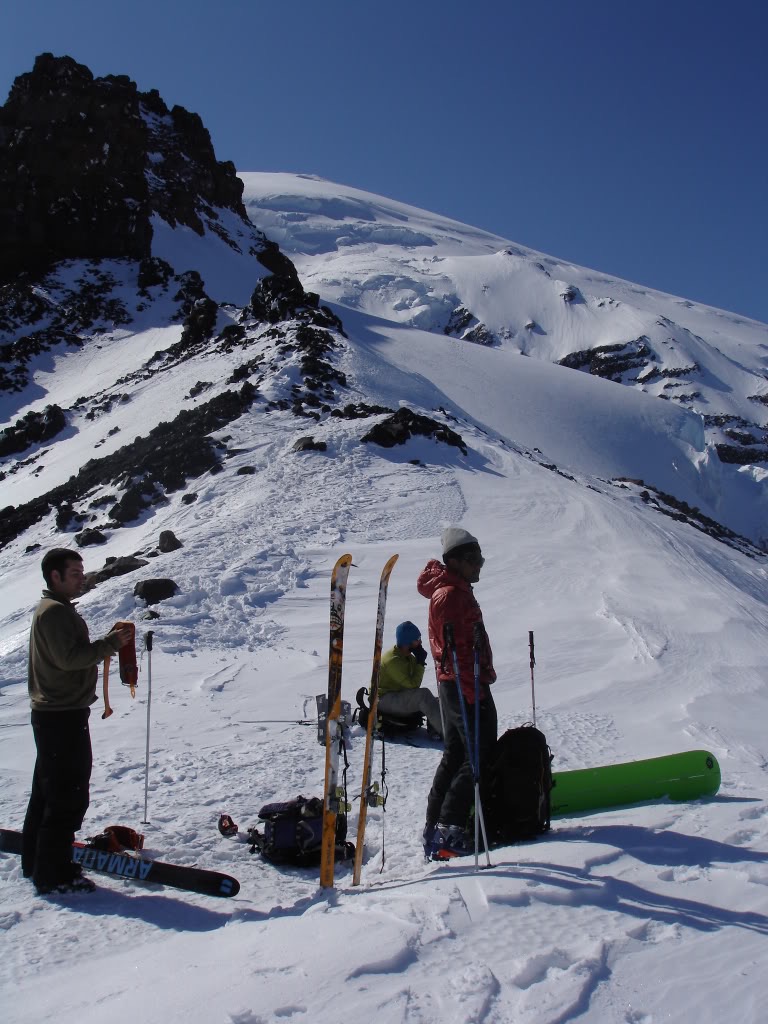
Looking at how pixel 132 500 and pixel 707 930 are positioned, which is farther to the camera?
pixel 132 500

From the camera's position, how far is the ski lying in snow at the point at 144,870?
12.4ft

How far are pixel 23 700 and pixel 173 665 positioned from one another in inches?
62.7

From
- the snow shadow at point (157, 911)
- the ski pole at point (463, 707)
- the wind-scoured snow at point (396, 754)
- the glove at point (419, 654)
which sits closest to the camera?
the wind-scoured snow at point (396, 754)

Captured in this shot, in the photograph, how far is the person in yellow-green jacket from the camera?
693 cm

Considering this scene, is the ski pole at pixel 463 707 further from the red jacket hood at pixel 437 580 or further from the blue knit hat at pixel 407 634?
the blue knit hat at pixel 407 634

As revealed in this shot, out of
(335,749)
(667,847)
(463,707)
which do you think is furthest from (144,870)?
(667,847)

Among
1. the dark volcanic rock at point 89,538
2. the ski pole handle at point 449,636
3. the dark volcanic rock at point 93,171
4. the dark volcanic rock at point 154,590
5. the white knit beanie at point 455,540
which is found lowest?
the ski pole handle at point 449,636

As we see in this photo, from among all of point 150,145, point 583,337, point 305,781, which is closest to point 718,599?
point 305,781

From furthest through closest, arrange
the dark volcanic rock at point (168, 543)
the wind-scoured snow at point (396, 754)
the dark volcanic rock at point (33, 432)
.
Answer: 1. the dark volcanic rock at point (33, 432)
2. the dark volcanic rock at point (168, 543)
3. the wind-scoured snow at point (396, 754)

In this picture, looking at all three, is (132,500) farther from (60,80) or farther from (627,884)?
(60,80)

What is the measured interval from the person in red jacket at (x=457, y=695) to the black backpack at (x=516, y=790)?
0.40ft

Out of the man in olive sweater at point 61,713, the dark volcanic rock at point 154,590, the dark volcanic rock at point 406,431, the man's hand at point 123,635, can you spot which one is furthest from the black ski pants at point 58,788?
the dark volcanic rock at point 406,431

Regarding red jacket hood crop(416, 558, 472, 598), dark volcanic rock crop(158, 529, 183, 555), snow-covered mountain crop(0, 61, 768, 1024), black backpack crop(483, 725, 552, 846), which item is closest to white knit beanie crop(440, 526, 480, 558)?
red jacket hood crop(416, 558, 472, 598)

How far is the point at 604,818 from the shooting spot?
15.4 ft
